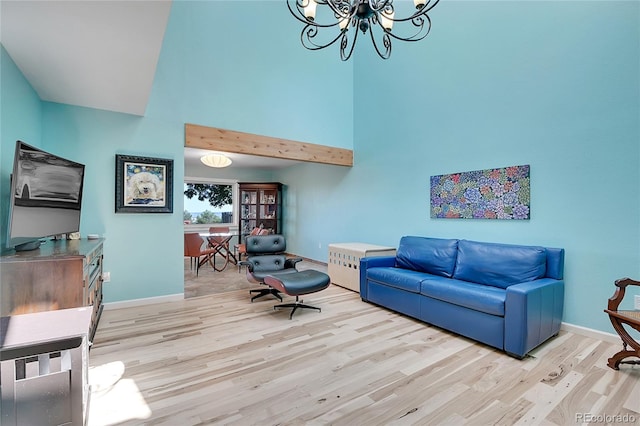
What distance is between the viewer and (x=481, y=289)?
276 cm

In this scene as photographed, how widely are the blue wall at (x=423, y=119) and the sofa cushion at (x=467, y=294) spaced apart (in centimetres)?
87

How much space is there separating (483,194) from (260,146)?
10.1 ft

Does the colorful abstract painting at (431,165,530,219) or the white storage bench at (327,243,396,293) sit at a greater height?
the colorful abstract painting at (431,165,530,219)

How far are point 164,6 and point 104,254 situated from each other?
113 inches

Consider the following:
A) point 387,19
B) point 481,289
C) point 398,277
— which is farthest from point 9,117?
point 481,289

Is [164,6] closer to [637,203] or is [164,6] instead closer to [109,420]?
[109,420]

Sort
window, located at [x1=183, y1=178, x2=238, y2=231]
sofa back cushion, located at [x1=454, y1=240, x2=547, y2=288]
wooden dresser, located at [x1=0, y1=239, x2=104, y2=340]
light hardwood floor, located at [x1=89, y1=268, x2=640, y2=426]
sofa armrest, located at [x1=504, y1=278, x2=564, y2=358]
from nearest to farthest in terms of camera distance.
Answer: light hardwood floor, located at [x1=89, y1=268, x2=640, y2=426], wooden dresser, located at [x1=0, y1=239, x2=104, y2=340], sofa armrest, located at [x1=504, y1=278, x2=564, y2=358], sofa back cushion, located at [x1=454, y1=240, x2=547, y2=288], window, located at [x1=183, y1=178, x2=238, y2=231]

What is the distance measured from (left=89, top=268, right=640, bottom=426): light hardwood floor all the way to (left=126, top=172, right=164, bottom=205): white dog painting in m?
1.37

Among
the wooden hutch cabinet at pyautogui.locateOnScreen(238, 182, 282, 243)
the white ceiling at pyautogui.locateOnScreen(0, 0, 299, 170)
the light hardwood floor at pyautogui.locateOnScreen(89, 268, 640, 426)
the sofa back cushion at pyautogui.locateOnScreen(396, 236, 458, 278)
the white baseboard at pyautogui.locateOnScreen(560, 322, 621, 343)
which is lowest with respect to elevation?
the light hardwood floor at pyautogui.locateOnScreen(89, 268, 640, 426)

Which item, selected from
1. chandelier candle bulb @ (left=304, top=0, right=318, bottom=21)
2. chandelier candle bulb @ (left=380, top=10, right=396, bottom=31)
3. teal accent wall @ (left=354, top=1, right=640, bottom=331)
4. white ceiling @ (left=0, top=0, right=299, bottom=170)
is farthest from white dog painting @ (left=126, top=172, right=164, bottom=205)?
teal accent wall @ (left=354, top=1, right=640, bottom=331)

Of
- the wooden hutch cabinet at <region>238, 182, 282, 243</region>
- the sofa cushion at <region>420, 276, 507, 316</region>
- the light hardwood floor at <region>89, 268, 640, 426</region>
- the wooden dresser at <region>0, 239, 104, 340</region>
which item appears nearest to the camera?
the light hardwood floor at <region>89, 268, 640, 426</region>

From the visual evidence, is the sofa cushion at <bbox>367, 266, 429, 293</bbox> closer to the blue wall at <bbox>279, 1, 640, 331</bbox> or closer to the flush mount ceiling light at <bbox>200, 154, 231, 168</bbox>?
the blue wall at <bbox>279, 1, 640, 331</bbox>

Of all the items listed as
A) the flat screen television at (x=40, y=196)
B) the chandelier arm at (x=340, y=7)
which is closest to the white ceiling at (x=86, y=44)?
the flat screen television at (x=40, y=196)

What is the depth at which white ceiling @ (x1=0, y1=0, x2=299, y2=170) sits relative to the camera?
1734 millimetres
